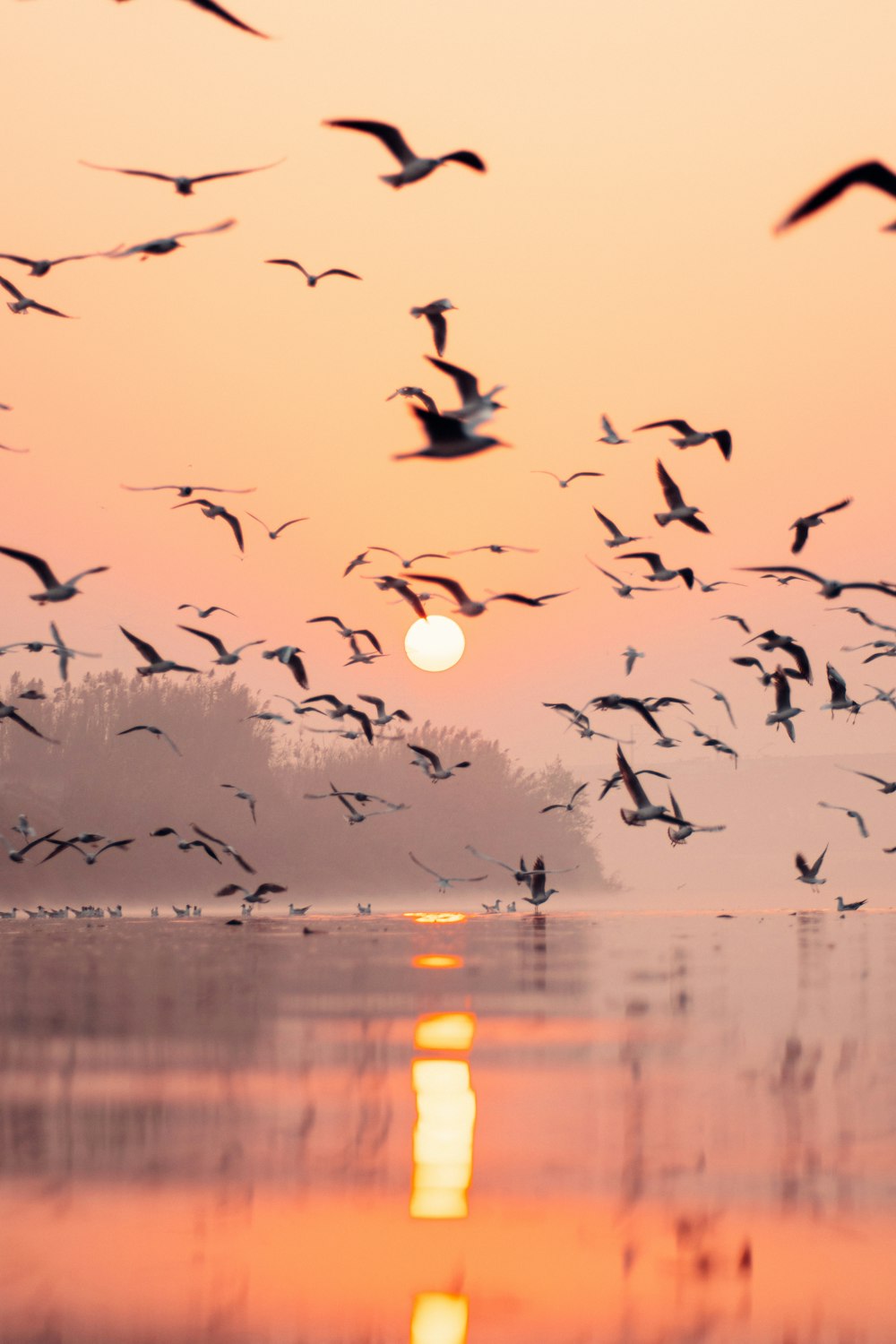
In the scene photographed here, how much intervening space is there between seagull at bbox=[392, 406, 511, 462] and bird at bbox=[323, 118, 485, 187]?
4.17 meters

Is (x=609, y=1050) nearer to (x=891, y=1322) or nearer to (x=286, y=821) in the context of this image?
(x=891, y=1322)

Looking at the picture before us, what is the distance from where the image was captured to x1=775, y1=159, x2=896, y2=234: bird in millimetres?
9750

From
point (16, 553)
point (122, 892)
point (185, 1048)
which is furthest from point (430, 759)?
point (122, 892)

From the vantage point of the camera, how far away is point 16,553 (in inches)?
952

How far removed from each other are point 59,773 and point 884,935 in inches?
2225

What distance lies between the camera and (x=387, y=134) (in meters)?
18.8

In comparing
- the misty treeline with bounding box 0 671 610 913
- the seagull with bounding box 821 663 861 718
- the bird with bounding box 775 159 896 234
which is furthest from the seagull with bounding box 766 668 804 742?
the misty treeline with bounding box 0 671 610 913

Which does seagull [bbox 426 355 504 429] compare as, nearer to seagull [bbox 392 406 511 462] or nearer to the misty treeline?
seagull [bbox 392 406 511 462]

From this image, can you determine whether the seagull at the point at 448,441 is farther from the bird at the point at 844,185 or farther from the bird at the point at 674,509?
the bird at the point at 674,509

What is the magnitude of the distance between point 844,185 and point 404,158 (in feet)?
30.2

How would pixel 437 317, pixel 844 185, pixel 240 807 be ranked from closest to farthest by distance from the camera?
pixel 844 185 < pixel 437 317 < pixel 240 807

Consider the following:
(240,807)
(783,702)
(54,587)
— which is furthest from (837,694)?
(240,807)

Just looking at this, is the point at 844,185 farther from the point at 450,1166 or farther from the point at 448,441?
the point at 450,1166

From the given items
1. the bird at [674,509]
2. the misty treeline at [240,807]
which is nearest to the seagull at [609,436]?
the bird at [674,509]
